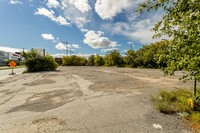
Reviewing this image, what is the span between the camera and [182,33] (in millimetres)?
4137

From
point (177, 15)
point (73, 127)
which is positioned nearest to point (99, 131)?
point (73, 127)

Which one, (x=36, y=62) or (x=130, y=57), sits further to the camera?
(x=130, y=57)

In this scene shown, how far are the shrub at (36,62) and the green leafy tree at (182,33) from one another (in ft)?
84.7

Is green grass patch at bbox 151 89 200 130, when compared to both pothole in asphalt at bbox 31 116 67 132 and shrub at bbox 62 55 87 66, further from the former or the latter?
shrub at bbox 62 55 87 66

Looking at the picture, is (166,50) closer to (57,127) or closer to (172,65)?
(172,65)

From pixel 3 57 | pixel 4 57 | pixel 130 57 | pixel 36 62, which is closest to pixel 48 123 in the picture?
pixel 36 62

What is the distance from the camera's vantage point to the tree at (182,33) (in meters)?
3.72

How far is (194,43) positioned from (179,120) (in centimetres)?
232

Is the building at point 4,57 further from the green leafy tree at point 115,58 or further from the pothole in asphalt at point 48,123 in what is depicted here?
the pothole in asphalt at point 48,123

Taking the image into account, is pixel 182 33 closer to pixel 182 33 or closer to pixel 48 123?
pixel 182 33

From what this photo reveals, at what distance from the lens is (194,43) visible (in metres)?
3.70

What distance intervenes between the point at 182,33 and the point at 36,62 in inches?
1051

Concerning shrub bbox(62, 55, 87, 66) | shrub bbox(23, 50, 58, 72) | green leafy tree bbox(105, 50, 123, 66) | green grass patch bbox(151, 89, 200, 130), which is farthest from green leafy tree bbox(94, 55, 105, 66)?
green grass patch bbox(151, 89, 200, 130)

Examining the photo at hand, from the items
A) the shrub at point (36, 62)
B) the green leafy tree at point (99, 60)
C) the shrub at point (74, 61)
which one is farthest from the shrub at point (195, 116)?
the shrub at point (74, 61)
